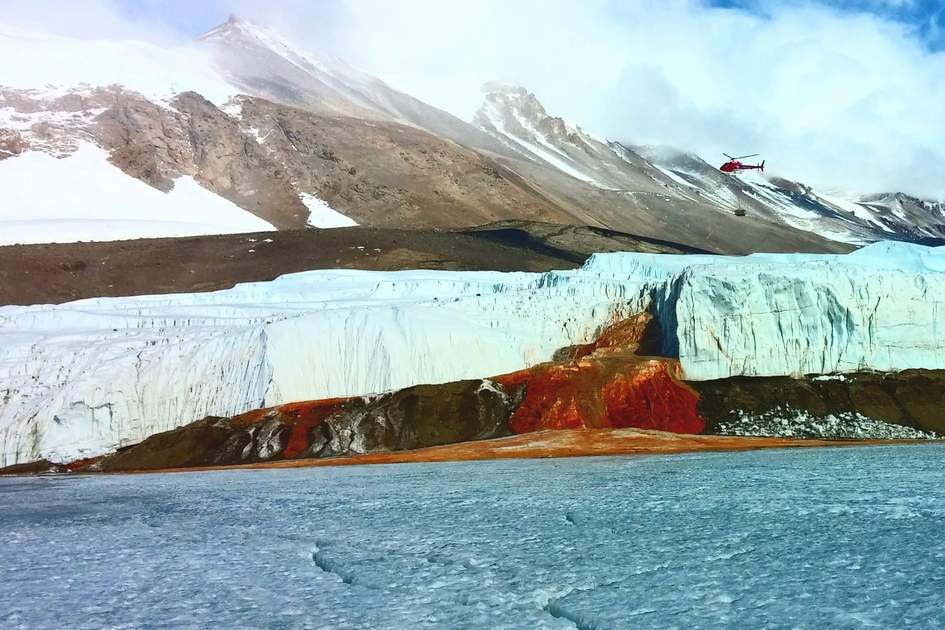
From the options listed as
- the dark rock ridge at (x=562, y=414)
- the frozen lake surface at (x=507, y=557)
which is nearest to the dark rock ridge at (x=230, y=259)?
the dark rock ridge at (x=562, y=414)

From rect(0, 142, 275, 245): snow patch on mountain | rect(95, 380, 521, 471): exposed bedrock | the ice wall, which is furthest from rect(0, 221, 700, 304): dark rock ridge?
rect(95, 380, 521, 471): exposed bedrock

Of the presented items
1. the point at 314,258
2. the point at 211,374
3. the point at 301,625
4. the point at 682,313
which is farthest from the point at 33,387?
the point at 314,258

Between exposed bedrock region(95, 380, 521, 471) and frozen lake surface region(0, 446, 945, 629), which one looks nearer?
frozen lake surface region(0, 446, 945, 629)

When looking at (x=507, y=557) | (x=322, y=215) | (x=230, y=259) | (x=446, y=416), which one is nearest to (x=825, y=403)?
(x=446, y=416)

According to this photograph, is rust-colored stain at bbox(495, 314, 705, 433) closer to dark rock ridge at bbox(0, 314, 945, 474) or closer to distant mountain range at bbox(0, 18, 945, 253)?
dark rock ridge at bbox(0, 314, 945, 474)

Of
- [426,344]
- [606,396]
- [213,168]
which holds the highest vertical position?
[213,168]

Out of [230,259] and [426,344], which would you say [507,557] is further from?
[230,259]
